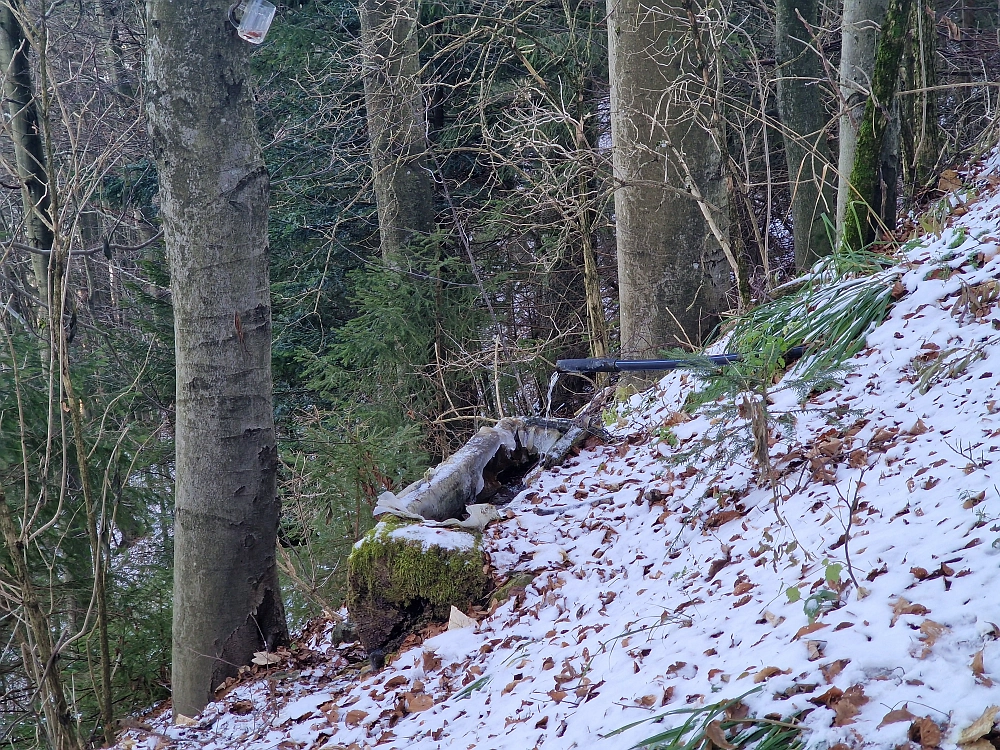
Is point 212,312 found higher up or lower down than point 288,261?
lower down

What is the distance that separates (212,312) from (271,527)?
132 centimetres

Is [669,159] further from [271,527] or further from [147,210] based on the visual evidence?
[147,210]

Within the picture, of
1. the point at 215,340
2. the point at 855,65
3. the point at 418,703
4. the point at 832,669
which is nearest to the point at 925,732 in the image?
the point at 832,669

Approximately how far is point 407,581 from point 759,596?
1.87 m

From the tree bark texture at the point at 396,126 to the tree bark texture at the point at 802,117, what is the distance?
12.5ft

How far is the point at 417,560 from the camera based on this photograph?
4.11m

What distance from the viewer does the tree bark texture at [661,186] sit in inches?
243

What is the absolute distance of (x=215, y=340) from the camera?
446cm

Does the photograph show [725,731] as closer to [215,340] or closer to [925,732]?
[925,732]

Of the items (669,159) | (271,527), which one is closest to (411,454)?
(271,527)

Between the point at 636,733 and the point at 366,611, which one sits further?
the point at 366,611

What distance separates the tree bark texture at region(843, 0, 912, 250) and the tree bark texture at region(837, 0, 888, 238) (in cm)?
9

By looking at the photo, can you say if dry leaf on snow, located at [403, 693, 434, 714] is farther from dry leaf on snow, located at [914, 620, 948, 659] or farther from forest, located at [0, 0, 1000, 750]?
dry leaf on snow, located at [914, 620, 948, 659]

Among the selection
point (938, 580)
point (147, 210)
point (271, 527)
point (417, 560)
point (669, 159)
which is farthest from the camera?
point (147, 210)
